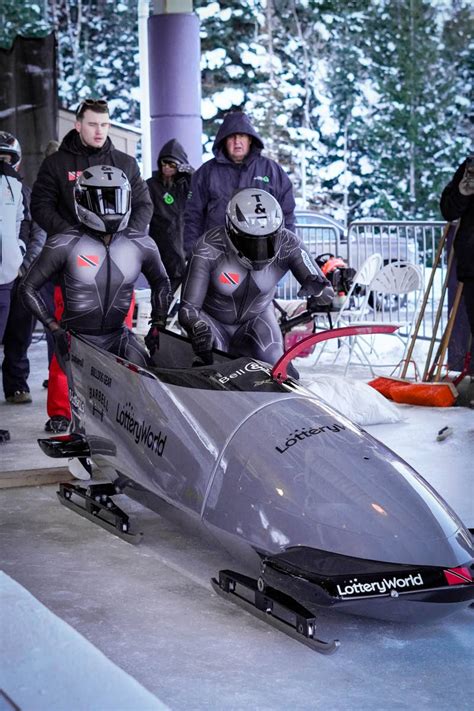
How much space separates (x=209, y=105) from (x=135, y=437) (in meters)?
18.2

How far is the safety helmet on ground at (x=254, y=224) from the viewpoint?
4184 mm

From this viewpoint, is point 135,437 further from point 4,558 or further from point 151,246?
point 151,246

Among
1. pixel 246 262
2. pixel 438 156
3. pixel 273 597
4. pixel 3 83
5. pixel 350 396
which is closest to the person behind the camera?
pixel 273 597

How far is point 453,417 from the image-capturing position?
20.1ft

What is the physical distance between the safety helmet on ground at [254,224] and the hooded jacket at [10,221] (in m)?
1.75

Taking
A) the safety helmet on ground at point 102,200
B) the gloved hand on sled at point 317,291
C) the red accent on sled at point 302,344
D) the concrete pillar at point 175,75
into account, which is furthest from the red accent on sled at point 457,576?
the concrete pillar at point 175,75

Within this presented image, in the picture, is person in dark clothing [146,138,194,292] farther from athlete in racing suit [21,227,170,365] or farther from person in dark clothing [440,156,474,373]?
athlete in racing suit [21,227,170,365]

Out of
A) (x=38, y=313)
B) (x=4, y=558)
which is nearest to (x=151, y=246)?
(x=38, y=313)

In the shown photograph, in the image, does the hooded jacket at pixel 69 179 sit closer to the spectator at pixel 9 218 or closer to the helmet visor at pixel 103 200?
the spectator at pixel 9 218

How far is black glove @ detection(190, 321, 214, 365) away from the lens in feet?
13.2

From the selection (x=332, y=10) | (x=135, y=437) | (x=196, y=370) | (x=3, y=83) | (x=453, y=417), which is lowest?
(x=453, y=417)

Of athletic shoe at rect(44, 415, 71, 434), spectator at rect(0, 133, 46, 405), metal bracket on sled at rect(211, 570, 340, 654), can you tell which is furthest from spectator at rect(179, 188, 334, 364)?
spectator at rect(0, 133, 46, 405)

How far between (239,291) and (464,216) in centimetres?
214

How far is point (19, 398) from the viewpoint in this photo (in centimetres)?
650
